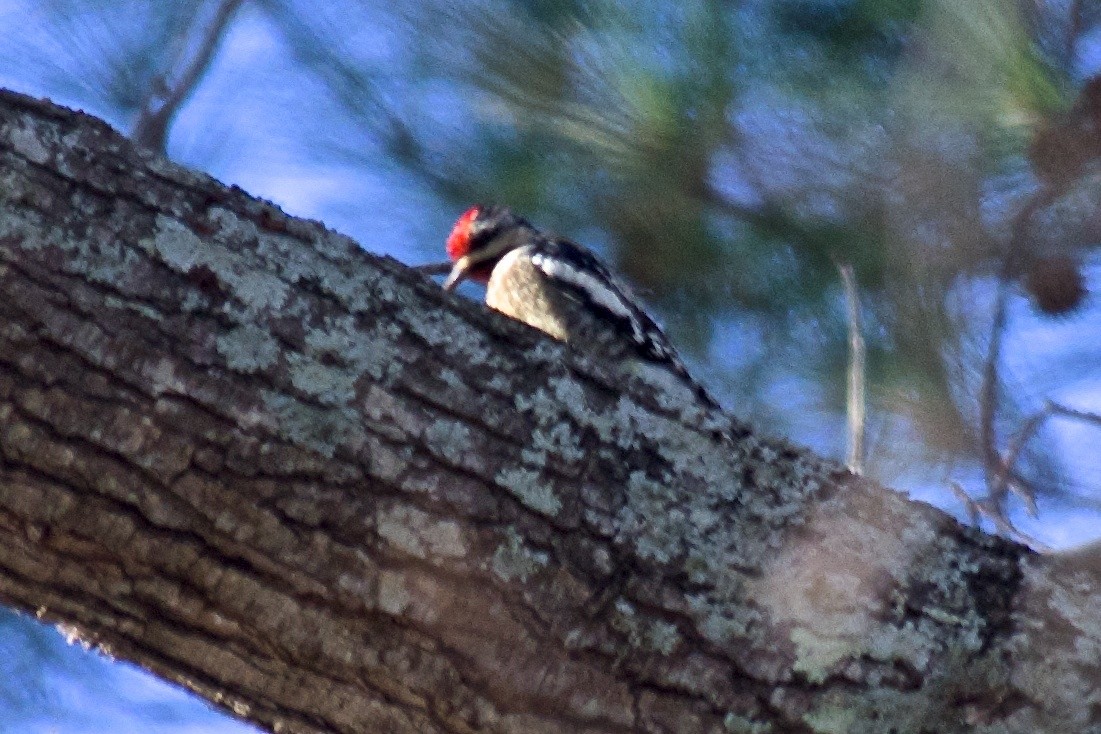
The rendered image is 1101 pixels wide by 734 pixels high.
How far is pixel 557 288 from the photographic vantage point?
266 centimetres

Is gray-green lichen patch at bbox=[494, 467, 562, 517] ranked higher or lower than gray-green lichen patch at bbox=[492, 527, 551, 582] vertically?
higher

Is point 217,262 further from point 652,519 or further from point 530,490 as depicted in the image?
point 652,519

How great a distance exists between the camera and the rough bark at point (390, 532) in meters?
1.19

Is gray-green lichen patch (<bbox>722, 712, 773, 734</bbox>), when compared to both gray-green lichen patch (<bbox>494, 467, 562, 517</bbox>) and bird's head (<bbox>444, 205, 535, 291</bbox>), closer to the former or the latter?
gray-green lichen patch (<bbox>494, 467, 562, 517</bbox>)

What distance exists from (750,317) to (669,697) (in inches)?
54.4

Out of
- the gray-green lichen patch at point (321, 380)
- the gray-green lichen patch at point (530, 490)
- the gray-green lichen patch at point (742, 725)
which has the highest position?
the gray-green lichen patch at point (321, 380)

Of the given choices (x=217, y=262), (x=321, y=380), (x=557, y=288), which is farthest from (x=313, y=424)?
(x=557, y=288)

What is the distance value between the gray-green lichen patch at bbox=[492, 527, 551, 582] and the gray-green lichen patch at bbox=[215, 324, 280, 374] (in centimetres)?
26

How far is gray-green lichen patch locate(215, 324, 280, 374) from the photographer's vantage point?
124 centimetres

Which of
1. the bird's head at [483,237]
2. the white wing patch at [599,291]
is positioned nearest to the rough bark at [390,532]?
the white wing patch at [599,291]

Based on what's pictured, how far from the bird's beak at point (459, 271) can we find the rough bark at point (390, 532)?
1511mm

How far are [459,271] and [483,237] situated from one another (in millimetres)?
100

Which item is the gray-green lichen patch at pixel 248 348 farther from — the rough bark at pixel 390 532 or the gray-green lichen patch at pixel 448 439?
the gray-green lichen patch at pixel 448 439

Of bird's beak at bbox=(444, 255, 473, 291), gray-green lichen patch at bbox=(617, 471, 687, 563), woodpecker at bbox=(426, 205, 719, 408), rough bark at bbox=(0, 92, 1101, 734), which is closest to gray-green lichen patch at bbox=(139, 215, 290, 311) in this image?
rough bark at bbox=(0, 92, 1101, 734)
